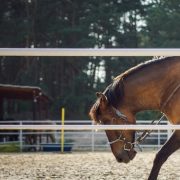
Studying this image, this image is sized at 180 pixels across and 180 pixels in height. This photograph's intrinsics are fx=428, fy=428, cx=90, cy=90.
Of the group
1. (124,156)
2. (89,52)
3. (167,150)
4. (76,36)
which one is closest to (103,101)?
(124,156)

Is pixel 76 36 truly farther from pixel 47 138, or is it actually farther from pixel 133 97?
pixel 133 97

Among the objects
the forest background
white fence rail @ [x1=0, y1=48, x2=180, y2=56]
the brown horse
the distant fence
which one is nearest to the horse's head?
the brown horse

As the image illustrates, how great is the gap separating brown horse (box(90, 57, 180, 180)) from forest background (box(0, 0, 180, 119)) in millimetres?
22559

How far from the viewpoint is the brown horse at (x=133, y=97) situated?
4273 mm

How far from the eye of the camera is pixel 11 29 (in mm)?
28250

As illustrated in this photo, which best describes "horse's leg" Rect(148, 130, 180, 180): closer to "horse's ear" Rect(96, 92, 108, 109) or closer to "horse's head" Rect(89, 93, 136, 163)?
"horse's head" Rect(89, 93, 136, 163)

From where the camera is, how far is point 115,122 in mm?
4281

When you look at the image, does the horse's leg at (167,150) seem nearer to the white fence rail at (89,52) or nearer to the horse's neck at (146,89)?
the horse's neck at (146,89)

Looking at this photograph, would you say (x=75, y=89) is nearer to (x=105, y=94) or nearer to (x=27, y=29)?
(x=27, y=29)

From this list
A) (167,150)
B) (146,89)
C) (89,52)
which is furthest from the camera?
(146,89)

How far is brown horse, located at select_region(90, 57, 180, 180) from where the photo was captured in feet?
14.0

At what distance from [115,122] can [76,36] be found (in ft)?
80.1

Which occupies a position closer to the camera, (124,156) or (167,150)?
(167,150)

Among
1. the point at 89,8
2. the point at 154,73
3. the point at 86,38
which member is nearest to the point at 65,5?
the point at 89,8
